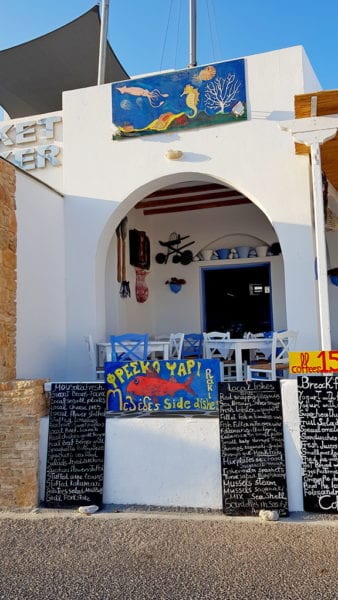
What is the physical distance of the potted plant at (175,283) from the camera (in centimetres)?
913

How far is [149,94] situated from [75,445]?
4.39m

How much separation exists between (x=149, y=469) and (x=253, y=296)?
17.4 feet

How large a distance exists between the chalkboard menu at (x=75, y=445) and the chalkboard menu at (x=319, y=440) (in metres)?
1.69

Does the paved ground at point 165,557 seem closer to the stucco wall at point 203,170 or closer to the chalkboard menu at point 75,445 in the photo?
the chalkboard menu at point 75,445

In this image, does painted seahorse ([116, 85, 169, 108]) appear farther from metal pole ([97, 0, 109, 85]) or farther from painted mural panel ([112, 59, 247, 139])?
metal pole ([97, 0, 109, 85])

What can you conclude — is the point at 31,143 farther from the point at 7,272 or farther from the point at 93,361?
the point at 93,361

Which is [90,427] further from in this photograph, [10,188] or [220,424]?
[10,188]

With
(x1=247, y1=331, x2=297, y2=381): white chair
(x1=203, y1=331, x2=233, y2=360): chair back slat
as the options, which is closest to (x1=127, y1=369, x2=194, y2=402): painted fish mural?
(x1=247, y1=331, x2=297, y2=381): white chair

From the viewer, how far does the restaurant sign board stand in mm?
4223

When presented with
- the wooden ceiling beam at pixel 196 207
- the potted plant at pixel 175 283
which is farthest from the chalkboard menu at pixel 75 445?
the wooden ceiling beam at pixel 196 207

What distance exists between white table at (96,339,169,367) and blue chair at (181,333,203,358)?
1.33 m

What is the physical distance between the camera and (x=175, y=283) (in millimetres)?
9141

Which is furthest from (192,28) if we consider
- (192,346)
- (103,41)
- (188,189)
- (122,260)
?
(192,346)

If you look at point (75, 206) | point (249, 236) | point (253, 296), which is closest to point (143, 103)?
point (75, 206)
